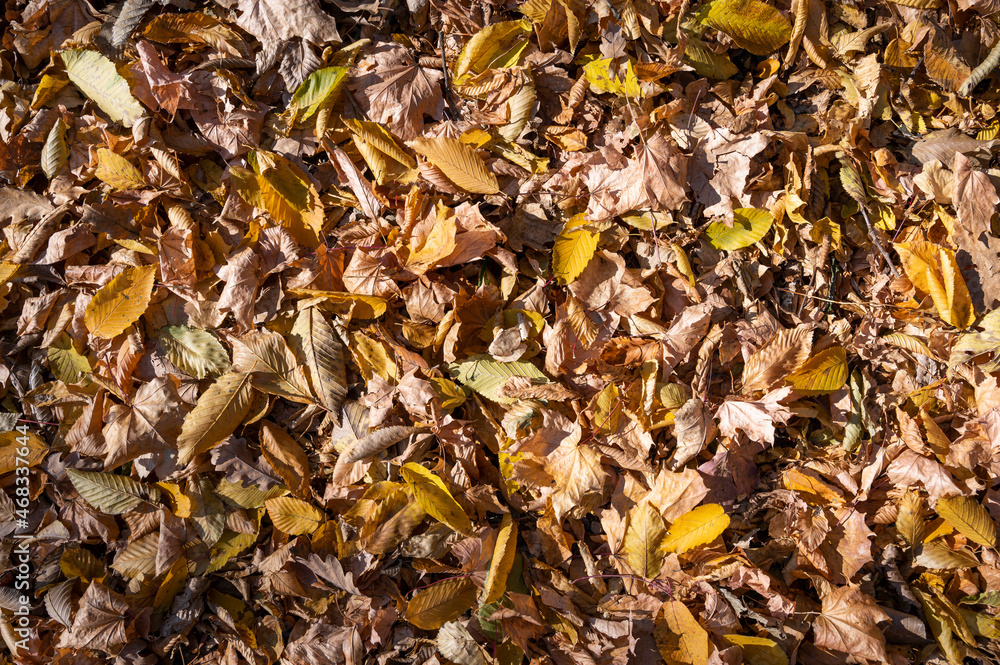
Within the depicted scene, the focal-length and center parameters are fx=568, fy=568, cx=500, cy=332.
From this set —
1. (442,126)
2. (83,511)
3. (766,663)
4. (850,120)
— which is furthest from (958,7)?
(83,511)

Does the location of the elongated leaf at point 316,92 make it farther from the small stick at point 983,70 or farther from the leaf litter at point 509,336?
the small stick at point 983,70

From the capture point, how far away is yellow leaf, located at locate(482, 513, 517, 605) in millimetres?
1629

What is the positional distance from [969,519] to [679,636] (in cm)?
91

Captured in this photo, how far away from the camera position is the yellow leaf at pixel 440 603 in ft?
5.48

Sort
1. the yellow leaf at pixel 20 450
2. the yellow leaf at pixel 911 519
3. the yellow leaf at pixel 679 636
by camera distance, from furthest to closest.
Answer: the yellow leaf at pixel 20 450, the yellow leaf at pixel 911 519, the yellow leaf at pixel 679 636

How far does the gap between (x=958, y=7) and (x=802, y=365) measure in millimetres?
1239

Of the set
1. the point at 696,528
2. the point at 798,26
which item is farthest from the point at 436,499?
the point at 798,26

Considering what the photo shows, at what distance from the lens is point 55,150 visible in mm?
1835

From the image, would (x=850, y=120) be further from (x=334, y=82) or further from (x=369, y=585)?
(x=369, y=585)

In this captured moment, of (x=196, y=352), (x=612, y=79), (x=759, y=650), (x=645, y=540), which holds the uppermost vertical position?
(x=612, y=79)

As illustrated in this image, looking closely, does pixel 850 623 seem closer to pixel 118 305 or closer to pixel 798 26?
pixel 798 26

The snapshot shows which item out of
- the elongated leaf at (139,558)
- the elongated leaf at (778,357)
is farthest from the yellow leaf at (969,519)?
the elongated leaf at (139,558)

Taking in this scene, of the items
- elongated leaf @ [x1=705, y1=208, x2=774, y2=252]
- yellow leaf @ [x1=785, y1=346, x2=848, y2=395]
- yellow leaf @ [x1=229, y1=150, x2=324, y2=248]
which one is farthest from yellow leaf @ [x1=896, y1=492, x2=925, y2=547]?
yellow leaf @ [x1=229, y1=150, x2=324, y2=248]

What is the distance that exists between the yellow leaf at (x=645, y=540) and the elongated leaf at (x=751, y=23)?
144 cm
